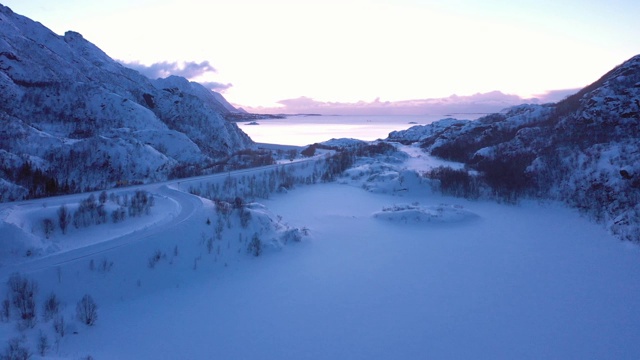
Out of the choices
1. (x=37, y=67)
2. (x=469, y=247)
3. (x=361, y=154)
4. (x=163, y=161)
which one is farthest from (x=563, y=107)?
(x=37, y=67)

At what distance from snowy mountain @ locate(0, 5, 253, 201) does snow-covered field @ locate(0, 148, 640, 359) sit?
7515 millimetres

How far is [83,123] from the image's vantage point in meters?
32.6

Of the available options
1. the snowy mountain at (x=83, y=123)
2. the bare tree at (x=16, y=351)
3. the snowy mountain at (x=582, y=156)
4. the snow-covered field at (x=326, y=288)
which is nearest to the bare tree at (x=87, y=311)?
the snow-covered field at (x=326, y=288)

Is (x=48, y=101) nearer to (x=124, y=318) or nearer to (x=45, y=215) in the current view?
(x=45, y=215)

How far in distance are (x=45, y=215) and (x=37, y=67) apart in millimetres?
36073

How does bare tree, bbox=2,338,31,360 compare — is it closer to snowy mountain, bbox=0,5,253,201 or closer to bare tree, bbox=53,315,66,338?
bare tree, bbox=53,315,66,338

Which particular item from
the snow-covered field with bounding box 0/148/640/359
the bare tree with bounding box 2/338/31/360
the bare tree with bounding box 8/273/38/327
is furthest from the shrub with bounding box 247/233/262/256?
the bare tree with bounding box 2/338/31/360

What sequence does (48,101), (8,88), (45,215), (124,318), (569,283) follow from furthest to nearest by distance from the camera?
(48,101)
(8,88)
(45,215)
(569,283)
(124,318)

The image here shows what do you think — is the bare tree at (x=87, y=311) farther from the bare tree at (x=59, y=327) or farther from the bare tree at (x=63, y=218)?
the bare tree at (x=63, y=218)

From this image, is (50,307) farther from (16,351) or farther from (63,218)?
(63,218)

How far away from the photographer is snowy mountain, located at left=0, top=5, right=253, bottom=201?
1878 centimetres

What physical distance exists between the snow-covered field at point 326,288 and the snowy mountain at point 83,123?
752 cm

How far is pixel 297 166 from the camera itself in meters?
26.5

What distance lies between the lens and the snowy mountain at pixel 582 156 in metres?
13.8
